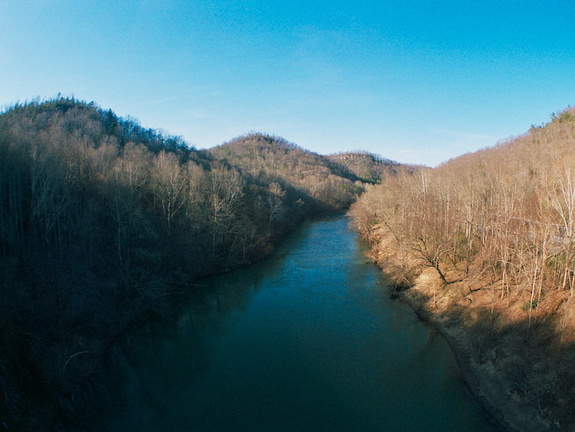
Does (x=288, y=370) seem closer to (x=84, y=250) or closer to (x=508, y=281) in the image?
(x=508, y=281)

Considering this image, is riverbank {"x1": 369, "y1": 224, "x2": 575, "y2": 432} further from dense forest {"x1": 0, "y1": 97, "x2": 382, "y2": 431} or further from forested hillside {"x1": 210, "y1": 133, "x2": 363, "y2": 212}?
forested hillside {"x1": 210, "y1": 133, "x2": 363, "y2": 212}

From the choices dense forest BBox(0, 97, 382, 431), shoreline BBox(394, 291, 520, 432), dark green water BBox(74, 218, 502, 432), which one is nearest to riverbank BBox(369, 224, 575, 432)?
shoreline BBox(394, 291, 520, 432)

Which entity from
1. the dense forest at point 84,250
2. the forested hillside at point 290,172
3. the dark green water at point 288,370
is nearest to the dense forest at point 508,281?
the dark green water at point 288,370

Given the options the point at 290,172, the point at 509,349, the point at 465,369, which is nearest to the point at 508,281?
the point at 509,349

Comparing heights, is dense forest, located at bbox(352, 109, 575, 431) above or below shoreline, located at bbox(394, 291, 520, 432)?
above

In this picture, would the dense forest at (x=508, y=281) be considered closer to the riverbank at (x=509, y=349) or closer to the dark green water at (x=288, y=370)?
the riverbank at (x=509, y=349)

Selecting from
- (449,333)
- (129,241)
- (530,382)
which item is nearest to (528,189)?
(449,333)
